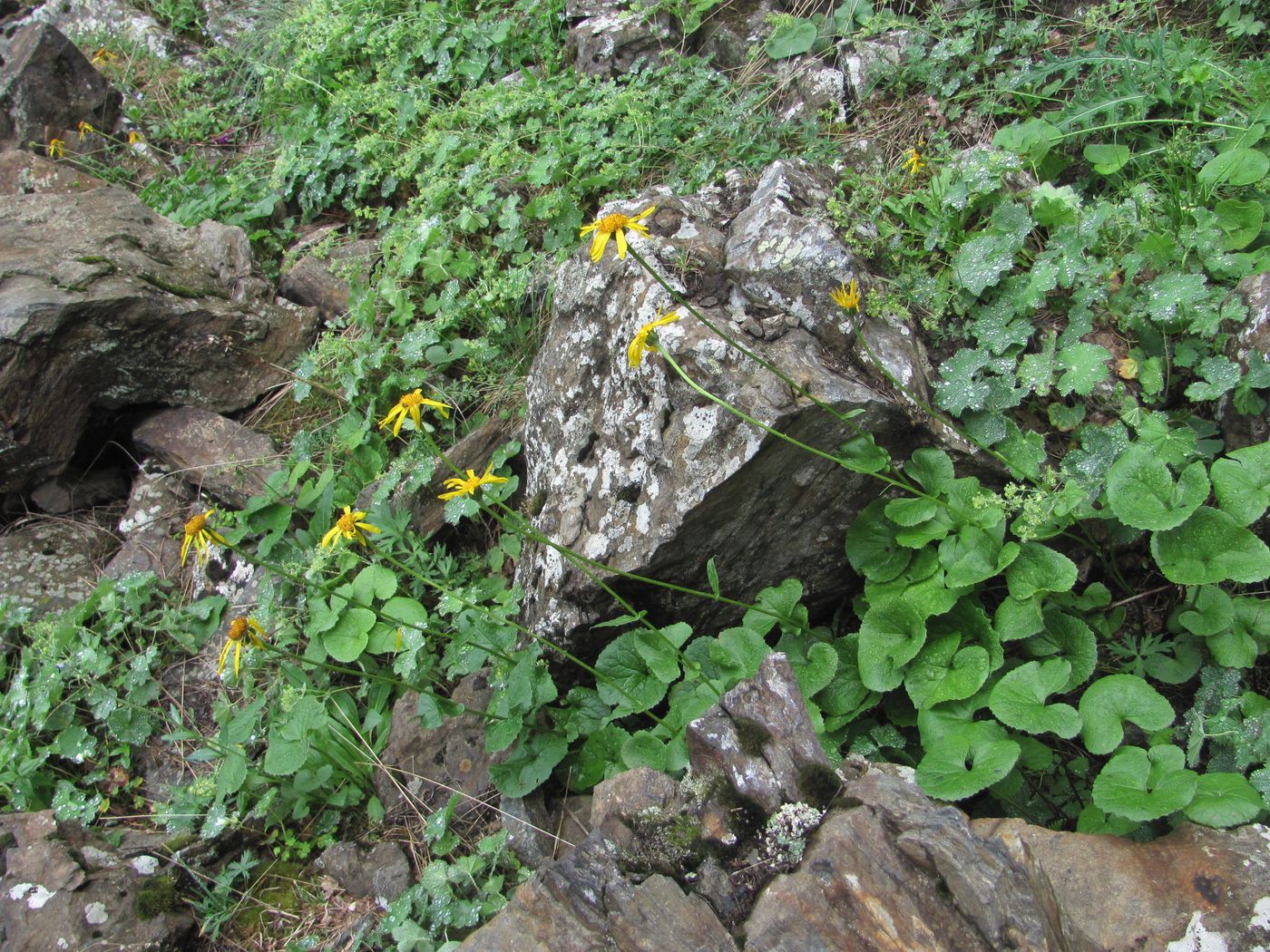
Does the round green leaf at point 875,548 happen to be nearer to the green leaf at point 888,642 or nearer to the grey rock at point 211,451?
the green leaf at point 888,642

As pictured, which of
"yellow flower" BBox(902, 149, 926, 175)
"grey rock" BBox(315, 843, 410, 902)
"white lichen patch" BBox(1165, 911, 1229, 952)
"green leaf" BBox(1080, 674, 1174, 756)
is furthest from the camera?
"yellow flower" BBox(902, 149, 926, 175)

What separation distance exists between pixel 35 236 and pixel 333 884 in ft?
12.4

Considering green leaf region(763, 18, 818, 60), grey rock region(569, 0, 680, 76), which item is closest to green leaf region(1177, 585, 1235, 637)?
green leaf region(763, 18, 818, 60)

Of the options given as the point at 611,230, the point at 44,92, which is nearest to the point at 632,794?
the point at 611,230

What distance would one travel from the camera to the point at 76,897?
2.94 meters

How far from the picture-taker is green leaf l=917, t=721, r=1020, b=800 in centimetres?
211

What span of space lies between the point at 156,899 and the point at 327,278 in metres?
3.25

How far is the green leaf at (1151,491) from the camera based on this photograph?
235 centimetres

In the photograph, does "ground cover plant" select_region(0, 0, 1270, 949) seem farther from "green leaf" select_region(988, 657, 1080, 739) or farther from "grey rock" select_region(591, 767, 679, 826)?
"grey rock" select_region(591, 767, 679, 826)

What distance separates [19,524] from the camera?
4.48 metres

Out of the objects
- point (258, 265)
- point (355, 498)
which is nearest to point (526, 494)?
point (355, 498)

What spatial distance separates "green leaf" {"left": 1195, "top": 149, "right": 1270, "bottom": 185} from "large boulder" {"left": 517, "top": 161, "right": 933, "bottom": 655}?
1.23 m

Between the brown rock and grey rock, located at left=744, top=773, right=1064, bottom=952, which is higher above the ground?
grey rock, located at left=744, top=773, right=1064, bottom=952

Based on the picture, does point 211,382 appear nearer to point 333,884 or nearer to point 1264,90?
point 333,884
